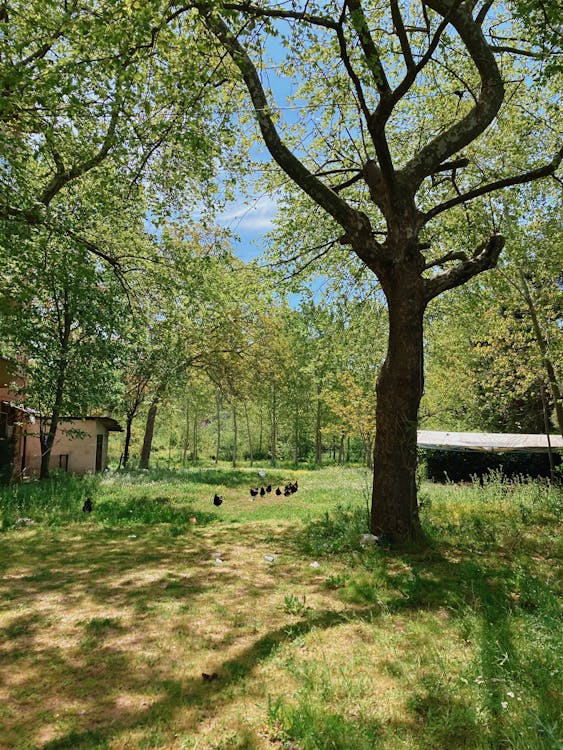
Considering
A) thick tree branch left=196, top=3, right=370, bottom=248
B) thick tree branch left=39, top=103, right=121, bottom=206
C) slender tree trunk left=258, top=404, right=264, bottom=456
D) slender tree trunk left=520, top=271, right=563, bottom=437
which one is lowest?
slender tree trunk left=258, top=404, right=264, bottom=456

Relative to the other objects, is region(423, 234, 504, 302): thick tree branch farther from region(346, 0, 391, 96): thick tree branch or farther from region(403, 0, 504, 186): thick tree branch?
region(346, 0, 391, 96): thick tree branch

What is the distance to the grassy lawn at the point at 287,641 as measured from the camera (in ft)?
8.61

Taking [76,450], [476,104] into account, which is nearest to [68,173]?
[476,104]

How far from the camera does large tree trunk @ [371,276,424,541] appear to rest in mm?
6770

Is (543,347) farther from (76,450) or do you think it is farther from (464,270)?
(76,450)

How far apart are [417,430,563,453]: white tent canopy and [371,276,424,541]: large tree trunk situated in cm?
1472

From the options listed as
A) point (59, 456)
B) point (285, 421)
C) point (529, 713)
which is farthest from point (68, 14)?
point (285, 421)

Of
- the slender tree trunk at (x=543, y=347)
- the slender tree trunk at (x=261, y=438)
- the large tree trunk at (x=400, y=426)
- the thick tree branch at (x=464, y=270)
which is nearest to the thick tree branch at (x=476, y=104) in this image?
the thick tree branch at (x=464, y=270)

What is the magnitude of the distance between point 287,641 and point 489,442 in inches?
765

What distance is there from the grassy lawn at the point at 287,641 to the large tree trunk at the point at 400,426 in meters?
0.55

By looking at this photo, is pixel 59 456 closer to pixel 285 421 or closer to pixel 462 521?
pixel 462 521

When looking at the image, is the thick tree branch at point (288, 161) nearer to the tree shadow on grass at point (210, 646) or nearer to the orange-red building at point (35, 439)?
the tree shadow on grass at point (210, 646)

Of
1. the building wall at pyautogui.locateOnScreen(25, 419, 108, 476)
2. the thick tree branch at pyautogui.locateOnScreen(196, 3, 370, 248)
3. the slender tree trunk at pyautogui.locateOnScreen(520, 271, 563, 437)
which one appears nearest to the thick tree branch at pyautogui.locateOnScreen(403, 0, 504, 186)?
the thick tree branch at pyautogui.locateOnScreen(196, 3, 370, 248)

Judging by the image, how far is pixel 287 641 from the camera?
12.5ft
